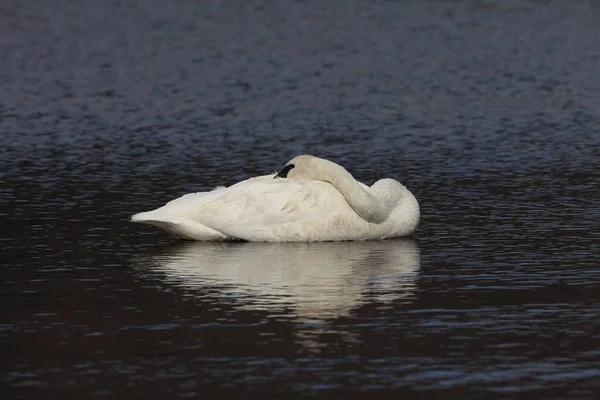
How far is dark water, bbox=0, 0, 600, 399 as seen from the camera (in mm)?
11750

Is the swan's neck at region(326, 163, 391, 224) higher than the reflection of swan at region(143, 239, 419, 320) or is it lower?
higher

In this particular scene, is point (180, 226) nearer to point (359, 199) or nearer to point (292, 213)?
point (292, 213)

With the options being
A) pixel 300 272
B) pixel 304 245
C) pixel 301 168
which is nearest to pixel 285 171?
pixel 301 168

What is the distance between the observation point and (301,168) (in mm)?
19141

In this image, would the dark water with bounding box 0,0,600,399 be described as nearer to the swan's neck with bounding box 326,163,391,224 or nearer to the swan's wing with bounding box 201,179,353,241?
the swan's wing with bounding box 201,179,353,241

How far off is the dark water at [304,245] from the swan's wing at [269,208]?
23 centimetres

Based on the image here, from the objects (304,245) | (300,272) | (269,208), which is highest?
(269,208)

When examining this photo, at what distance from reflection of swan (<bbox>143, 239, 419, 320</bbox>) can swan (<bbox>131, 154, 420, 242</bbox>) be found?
0.15 meters

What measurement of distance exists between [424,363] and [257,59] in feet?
103

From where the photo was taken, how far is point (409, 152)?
86.0 feet

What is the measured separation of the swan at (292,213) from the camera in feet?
60.1

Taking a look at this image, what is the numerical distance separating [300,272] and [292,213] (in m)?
2.53

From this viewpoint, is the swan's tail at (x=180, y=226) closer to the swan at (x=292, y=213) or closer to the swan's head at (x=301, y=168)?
the swan at (x=292, y=213)

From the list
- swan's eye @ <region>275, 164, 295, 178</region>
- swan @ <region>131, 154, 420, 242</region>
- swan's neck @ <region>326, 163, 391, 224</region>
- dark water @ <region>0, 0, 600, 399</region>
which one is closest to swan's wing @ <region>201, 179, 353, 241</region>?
swan @ <region>131, 154, 420, 242</region>
